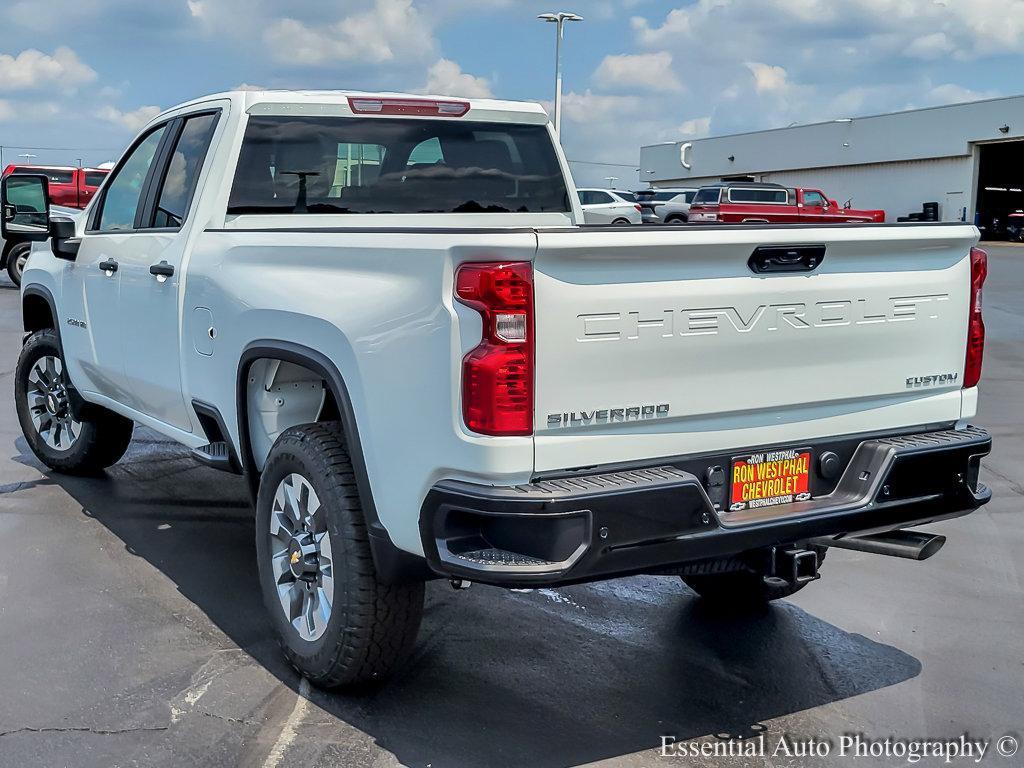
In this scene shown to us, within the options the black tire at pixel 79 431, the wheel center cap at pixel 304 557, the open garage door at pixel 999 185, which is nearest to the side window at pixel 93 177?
the black tire at pixel 79 431

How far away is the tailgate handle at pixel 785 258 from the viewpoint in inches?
142

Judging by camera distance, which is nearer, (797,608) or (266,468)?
(266,468)

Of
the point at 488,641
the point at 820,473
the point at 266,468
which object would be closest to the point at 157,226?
the point at 266,468

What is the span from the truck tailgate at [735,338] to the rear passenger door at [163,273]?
2.31 meters

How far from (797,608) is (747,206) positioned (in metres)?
30.5

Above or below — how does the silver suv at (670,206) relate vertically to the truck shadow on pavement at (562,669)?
above

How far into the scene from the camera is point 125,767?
3543 mm

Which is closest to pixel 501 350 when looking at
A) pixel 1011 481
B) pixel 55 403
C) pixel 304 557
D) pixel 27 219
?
pixel 304 557

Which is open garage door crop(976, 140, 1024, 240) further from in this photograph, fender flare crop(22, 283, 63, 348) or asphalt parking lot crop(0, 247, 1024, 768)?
asphalt parking lot crop(0, 247, 1024, 768)

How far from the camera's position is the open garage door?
165 feet

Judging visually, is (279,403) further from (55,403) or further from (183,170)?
(55,403)

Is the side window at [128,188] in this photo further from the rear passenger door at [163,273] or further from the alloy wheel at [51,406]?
the alloy wheel at [51,406]

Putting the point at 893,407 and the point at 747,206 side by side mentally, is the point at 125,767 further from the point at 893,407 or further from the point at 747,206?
the point at 747,206

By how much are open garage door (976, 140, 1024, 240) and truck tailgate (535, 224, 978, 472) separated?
1920 inches
